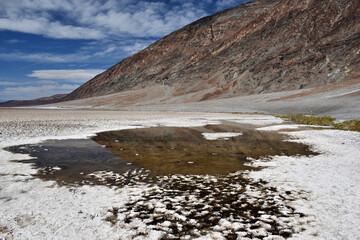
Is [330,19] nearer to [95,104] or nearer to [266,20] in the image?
[266,20]

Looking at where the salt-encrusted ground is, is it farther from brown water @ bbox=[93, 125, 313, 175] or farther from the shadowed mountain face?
the shadowed mountain face

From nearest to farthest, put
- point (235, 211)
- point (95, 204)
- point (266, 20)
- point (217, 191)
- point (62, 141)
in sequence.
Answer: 1. point (235, 211)
2. point (95, 204)
3. point (217, 191)
4. point (62, 141)
5. point (266, 20)

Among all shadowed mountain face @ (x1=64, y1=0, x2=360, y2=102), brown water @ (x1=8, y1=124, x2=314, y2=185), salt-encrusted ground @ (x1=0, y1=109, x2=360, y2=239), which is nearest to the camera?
salt-encrusted ground @ (x1=0, y1=109, x2=360, y2=239)

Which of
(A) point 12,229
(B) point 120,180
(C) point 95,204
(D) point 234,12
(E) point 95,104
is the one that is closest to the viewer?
(A) point 12,229

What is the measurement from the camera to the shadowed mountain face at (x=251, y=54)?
7456 cm

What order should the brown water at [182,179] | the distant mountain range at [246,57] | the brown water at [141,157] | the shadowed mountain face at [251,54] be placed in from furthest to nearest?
the distant mountain range at [246,57], the shadowed mountain face at [251,54], the brown water at [141,157], the brown water at [182,179]

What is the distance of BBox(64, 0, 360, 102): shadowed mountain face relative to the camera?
7456 cm

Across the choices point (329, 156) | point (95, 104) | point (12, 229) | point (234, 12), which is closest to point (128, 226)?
point (12, 229)

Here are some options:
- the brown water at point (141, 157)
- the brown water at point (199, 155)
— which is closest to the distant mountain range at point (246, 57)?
the brown water at point (199, 155)

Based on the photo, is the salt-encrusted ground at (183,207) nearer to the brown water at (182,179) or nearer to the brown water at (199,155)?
the brown water at (182,179)

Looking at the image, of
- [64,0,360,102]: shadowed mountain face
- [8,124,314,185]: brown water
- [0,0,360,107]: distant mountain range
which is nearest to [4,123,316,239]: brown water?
[8,124,314,185]: brown water

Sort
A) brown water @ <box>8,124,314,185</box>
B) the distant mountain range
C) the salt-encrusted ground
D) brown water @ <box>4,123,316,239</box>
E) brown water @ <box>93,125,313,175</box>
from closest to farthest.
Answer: the salt-encrusted ground
brown water @ <box>4,123,316,239</box>
brown water @ <box>8,124,314,185</box>
brown water @ <box>93,125,313,175</box>
the distant mountain range

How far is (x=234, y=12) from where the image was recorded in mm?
131000

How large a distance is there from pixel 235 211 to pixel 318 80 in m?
77.2
